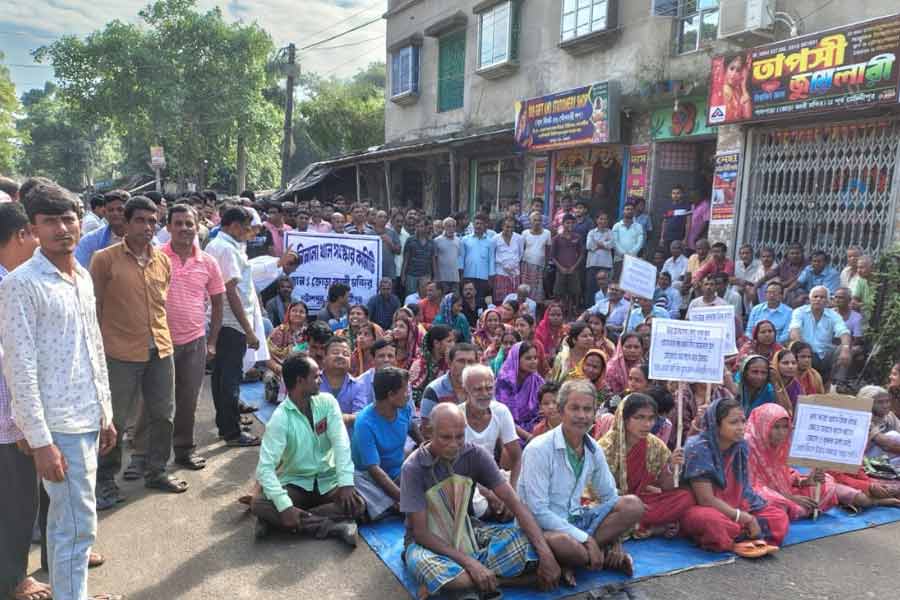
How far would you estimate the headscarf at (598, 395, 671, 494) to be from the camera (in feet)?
13.2

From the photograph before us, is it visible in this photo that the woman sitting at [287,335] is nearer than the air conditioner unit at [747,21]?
Yes

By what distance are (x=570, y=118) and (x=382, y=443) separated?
857cm

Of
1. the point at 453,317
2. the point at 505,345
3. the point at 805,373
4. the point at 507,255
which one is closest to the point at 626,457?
the point at 505,345

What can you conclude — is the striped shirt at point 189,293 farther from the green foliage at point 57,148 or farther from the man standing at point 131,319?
the green foliage at point 57,148

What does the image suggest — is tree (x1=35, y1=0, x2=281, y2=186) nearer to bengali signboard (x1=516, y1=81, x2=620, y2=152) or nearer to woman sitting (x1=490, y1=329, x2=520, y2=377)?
bengali signboard (x1=516, y1=81, x2=620, y2=152)

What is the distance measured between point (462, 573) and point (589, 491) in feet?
3.99

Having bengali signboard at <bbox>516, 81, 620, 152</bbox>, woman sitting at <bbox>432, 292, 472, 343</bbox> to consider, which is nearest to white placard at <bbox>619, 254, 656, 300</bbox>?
woman sitting at <bbox>432, 292, 472, 343</bbox>

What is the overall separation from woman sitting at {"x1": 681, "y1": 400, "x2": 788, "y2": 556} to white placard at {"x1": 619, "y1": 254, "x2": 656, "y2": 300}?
217cm

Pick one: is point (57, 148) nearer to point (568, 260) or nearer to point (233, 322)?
point (568, 260)

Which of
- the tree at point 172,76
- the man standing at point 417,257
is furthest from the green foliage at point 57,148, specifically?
the man standing at point 417,257

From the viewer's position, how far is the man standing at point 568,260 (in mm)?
9539

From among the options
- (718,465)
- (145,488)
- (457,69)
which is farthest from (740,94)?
(457,69)

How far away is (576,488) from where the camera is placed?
3.60 m

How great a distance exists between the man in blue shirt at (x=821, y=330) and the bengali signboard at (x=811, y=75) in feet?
7.05
